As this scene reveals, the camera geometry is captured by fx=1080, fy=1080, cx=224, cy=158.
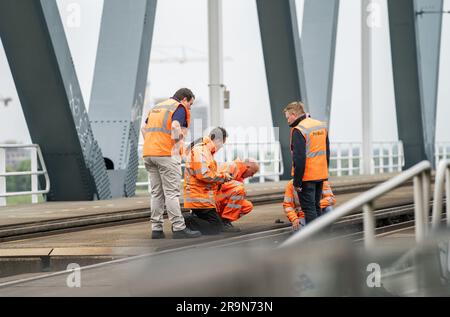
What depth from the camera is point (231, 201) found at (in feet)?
39.5

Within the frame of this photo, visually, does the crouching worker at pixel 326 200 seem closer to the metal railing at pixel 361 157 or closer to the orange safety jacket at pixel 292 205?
the orange safety jacket at pixel 292 205

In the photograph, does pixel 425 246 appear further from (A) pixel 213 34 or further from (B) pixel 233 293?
(A) pixel 213 34

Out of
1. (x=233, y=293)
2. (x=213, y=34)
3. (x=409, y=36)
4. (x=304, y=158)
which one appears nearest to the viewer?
(x=233, y=293)

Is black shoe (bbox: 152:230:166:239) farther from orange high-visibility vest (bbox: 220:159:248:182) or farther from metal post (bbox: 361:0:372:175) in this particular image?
metal post (bbox: 361:0:372:175)

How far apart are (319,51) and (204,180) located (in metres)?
18.4

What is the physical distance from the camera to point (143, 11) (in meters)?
19.3

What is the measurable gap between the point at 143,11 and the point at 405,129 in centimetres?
2033

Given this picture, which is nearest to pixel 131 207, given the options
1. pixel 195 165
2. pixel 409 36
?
pixel 195 165

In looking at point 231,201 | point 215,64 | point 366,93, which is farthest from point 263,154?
point 231,201

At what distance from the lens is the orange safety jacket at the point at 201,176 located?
11.2 metres

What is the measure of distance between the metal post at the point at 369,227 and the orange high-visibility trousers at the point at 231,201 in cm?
640

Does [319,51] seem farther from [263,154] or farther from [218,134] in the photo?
[218,134]

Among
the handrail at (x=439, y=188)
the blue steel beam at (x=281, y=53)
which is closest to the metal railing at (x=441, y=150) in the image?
the blue steel beam at (x=281, y=53)

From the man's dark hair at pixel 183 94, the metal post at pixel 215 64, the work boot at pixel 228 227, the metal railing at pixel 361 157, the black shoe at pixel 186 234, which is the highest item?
the metal post at pixel 215 64
